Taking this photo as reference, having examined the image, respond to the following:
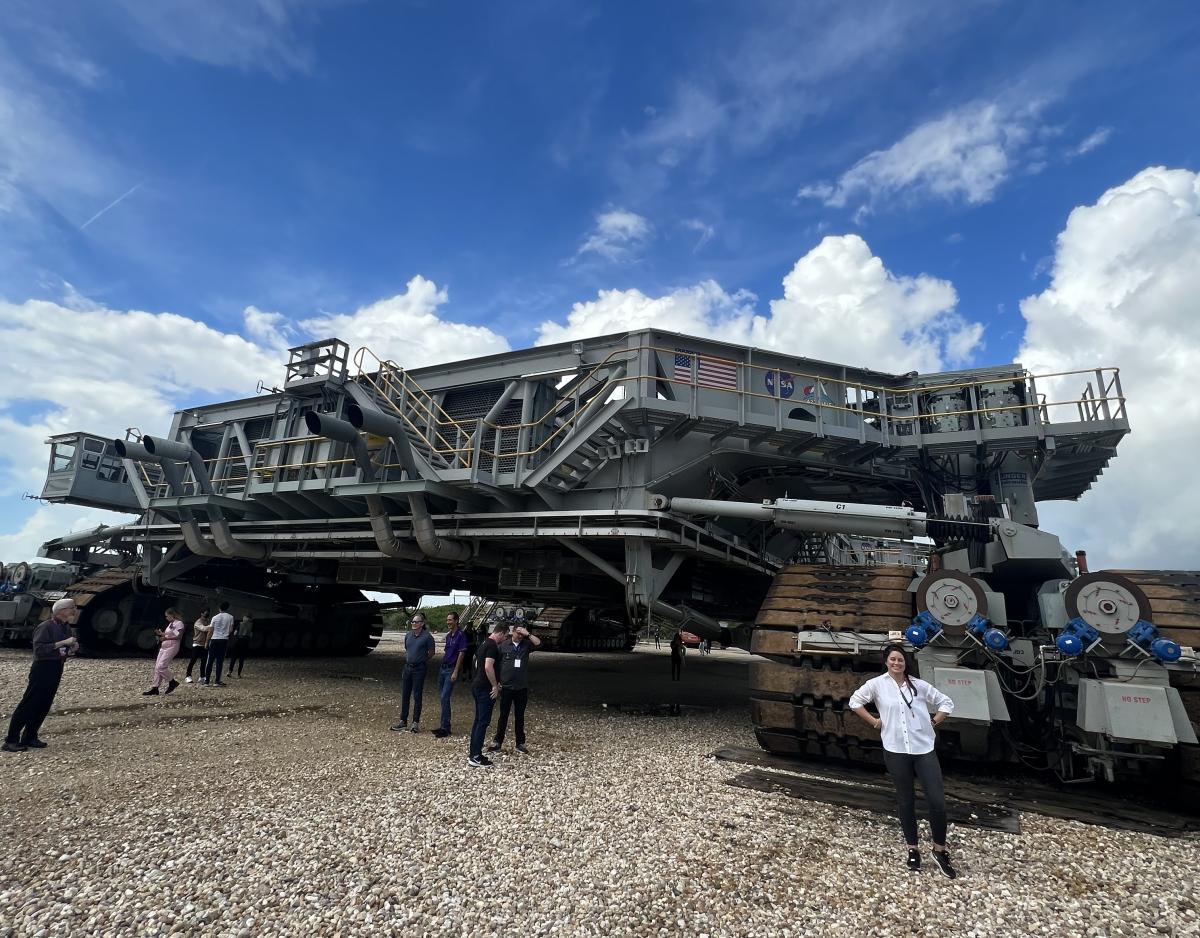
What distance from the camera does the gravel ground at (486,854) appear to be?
3.62m

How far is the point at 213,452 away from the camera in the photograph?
1728cm

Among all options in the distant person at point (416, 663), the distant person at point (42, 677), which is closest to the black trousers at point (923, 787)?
the distant person at point (416, 663)

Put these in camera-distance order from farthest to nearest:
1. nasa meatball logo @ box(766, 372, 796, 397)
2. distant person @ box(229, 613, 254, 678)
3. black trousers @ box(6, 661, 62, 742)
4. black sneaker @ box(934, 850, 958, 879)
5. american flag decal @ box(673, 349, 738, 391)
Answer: distant person @ box(229, 613, 254, 678)
nasa meatball logo @ box(766, 372, 796, 397)
american flag decal @ box(673, 349, 738, 391)
black trousers @ box(6, 661, 62, 742)
black sneaker @ box(934, 850, 958, 879)

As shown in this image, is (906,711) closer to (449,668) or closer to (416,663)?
(449,668)

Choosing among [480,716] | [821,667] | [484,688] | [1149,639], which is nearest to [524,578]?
[484,688]

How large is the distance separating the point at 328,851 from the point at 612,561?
8.75 metres

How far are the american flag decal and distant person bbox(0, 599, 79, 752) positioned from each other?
9.19 metres

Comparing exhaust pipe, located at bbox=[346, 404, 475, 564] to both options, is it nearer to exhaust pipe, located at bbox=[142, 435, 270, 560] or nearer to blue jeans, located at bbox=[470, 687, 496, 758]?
exhaust pipe, located at bbox=[142, 435, 270, 560]

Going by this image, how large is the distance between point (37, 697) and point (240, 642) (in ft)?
25.9

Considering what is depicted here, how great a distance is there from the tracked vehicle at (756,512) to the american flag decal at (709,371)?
57 millimetres

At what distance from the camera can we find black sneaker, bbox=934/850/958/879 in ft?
14.2

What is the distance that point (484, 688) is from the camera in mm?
7340

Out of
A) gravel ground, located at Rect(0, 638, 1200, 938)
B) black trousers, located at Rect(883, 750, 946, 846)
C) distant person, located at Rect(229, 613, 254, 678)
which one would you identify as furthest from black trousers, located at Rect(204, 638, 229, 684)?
black trousers, located at Rect(883, 750, 946, 846)

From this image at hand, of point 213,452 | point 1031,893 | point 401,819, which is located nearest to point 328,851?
point 401,819
